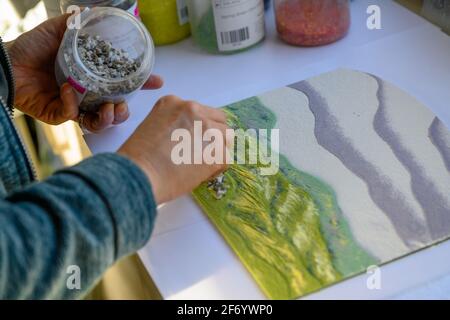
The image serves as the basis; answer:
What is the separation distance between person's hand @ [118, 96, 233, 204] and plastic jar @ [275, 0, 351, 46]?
21cm

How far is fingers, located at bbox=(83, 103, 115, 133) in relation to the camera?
2.06 ft

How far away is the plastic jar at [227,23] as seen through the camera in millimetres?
738

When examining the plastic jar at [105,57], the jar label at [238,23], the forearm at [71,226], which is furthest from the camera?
the jar label at [238,23]

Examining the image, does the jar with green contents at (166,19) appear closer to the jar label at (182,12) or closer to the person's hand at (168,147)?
the jar label at (182,12)

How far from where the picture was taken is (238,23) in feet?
2.46

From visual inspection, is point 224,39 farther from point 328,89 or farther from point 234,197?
point 234,197

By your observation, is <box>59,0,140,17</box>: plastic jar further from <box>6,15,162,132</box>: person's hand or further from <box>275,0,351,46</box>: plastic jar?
<box>275,0,351,46</box>: plastic jar

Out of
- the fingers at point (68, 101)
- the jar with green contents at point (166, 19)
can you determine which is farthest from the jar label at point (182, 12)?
the fingers at point (68, 101)

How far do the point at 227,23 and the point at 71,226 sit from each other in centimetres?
38

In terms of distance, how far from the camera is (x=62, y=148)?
1101 millimetres

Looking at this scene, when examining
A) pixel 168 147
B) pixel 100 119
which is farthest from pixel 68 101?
pixel 168 147

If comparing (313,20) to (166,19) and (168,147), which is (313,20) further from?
(168,147)

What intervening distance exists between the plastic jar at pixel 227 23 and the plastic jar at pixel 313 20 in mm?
31
